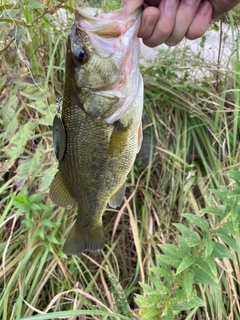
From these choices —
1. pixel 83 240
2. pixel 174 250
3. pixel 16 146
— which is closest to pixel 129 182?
pixel 83 240

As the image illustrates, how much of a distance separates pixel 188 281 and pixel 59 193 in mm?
657

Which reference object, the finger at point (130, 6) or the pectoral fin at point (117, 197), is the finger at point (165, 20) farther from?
the pectoral fin at point (117, 197)

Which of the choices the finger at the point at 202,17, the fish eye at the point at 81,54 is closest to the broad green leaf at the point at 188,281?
the fish eye at the point at 81,54

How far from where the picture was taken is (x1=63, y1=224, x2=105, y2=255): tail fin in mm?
1559

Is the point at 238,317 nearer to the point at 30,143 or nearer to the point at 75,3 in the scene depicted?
the point at 30,143

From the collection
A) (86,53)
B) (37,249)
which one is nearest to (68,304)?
(37,249)

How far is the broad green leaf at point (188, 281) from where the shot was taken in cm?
108

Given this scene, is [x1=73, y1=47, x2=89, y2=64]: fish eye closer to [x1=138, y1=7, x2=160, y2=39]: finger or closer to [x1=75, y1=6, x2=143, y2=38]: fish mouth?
[x1=75, y1=6, x2=143, y2=38]: fish mouth

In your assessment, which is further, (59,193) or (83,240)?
→ (83,240)

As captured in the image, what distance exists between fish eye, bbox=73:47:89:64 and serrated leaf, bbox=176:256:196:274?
0.79 metres

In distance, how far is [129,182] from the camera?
2309 mm

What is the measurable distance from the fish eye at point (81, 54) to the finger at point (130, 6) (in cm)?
18

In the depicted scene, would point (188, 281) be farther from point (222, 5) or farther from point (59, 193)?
point (222, 5)

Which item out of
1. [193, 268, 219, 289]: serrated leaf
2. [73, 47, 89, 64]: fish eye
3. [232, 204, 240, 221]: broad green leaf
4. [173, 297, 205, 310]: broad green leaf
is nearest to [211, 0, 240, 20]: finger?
[73, 47, 89, 64]: fish eye
